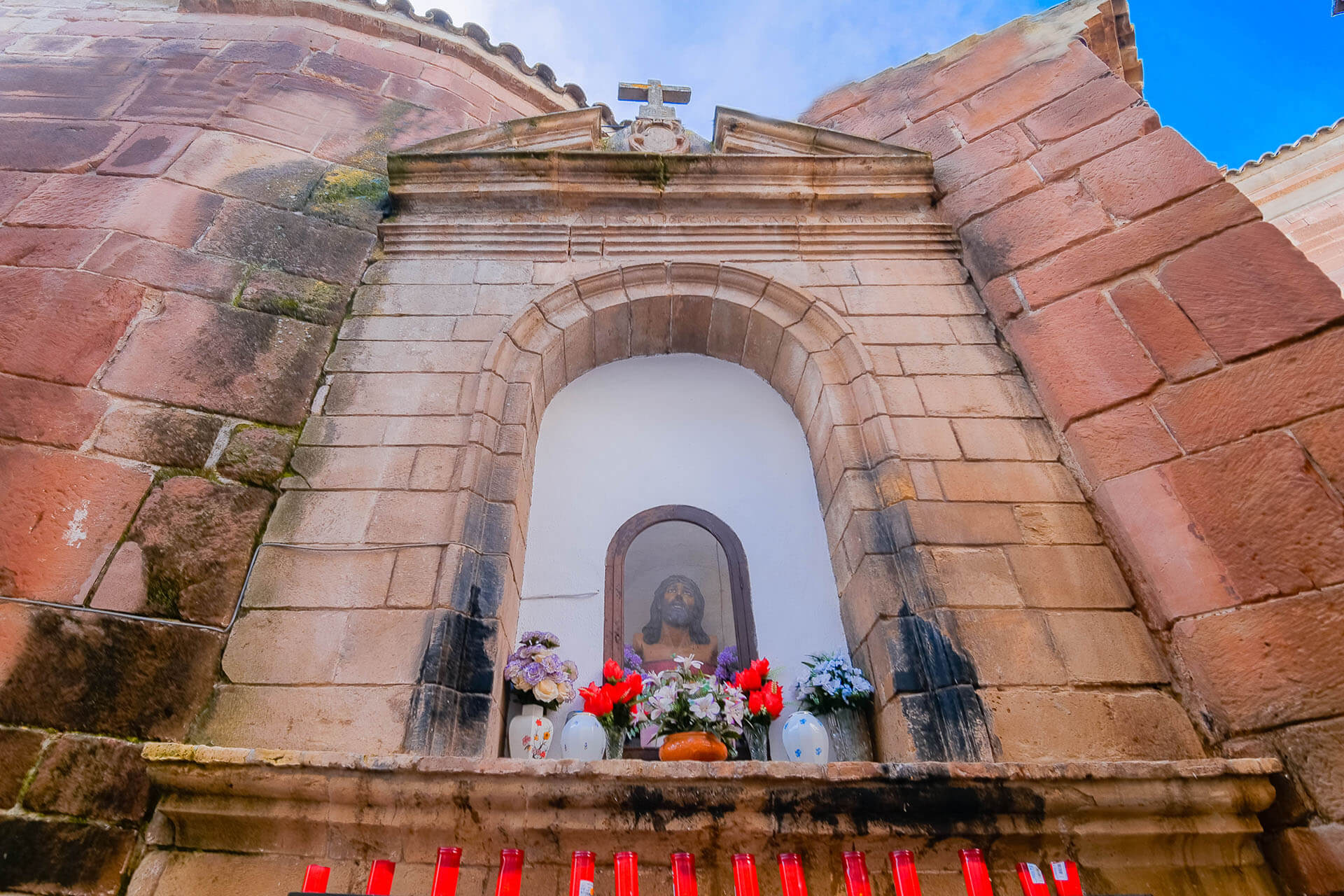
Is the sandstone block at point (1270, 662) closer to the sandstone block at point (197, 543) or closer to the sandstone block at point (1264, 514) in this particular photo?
the sandstone block at point (1264, 514)

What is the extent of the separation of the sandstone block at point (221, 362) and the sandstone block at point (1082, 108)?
4.01 meters

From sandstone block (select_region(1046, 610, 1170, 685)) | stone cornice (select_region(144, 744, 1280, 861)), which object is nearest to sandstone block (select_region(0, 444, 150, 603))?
stone cornice (select_region(144, 744, 1280, 861))

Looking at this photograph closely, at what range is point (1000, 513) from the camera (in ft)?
9.60

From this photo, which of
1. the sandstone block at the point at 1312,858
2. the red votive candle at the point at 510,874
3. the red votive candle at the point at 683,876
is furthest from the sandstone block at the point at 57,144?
the sandstone block at the point at 1312,858

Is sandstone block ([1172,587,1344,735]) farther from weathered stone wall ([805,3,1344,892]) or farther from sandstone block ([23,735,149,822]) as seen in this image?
sandstone block ([23,735,149,822])

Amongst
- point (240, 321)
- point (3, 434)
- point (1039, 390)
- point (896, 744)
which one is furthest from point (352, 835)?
point (1039, 390)

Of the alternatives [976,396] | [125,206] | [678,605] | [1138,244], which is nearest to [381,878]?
[678,605]

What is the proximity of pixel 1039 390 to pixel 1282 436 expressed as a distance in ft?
2.96

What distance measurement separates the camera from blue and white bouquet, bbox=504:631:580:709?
265 cm

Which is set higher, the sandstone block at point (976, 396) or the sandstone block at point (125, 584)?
the sandstone block at point (976, 396)

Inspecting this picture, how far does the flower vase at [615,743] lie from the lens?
105 inches

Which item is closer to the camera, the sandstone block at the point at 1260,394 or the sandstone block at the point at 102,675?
→ the sandstone block at the point at 102,675

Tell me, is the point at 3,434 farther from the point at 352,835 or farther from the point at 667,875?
the point at 667,875

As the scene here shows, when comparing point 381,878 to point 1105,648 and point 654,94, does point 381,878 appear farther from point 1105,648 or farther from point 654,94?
point 654,94
